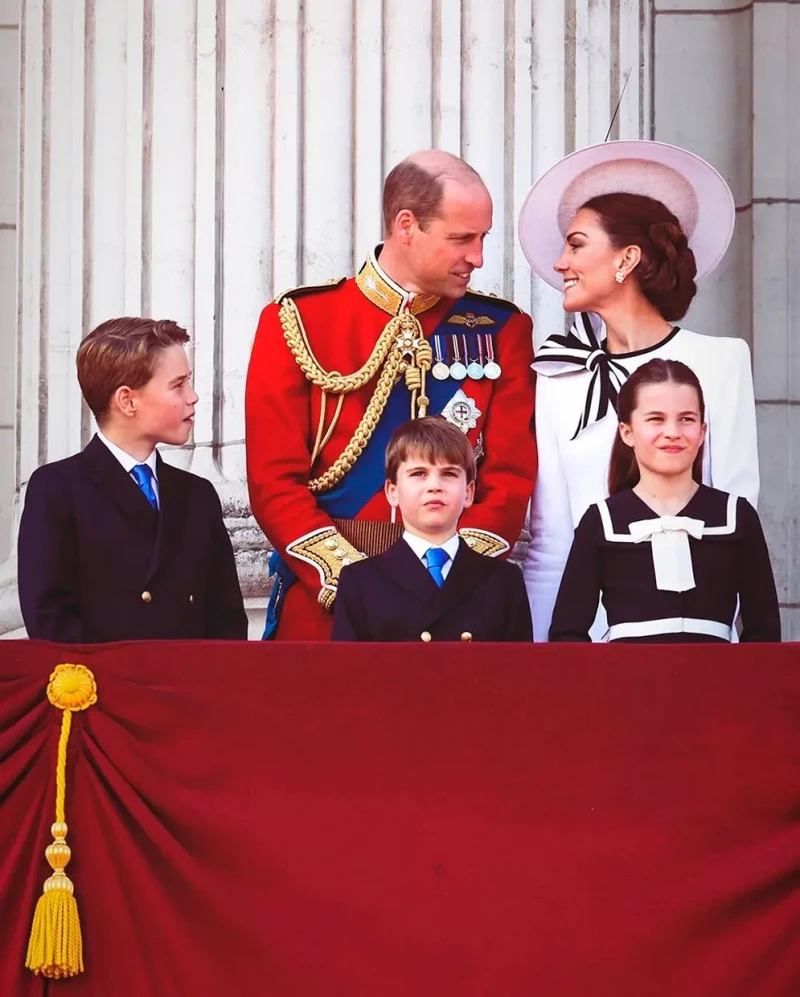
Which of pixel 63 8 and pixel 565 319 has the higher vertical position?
pixel 63 8

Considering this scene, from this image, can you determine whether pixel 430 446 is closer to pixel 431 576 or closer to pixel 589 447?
pixel 431 576

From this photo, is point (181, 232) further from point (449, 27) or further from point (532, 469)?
point (532, 469)

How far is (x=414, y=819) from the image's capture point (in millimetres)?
3621

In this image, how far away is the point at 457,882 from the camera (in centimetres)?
358

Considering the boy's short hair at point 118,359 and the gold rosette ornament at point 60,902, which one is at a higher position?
the boy's short hair at point 118,359

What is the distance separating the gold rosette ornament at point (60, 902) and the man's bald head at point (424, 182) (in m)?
1.54

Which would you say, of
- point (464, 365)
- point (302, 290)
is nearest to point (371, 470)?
point (464, 365)

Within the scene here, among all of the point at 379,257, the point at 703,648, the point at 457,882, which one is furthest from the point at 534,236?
the point at 457,882

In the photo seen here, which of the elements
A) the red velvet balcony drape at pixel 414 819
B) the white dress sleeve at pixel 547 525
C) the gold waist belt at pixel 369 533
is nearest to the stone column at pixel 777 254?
the white dress sleeve at pixel 547 525

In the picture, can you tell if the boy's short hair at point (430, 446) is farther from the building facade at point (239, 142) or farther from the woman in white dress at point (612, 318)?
the building facade at point (239, 142)

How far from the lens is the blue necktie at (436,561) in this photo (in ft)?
13.6

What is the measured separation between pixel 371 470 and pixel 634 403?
25.2 inches

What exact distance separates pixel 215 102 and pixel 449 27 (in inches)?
25.5

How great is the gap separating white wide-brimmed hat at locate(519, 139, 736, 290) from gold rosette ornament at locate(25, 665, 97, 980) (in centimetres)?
181
